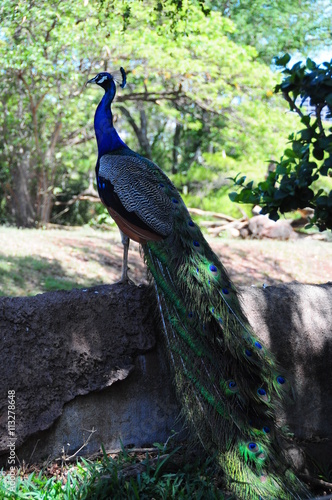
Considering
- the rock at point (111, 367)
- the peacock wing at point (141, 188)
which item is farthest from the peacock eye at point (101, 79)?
the rock at point (111, 367)

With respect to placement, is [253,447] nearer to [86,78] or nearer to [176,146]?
[86,78]

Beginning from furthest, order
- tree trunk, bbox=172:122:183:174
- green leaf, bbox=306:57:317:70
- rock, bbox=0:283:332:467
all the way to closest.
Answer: tree trunk, bbox=172:122:183:174
green leaf, bbox=306:57:317:70
rock, bbox=0:283:332:467

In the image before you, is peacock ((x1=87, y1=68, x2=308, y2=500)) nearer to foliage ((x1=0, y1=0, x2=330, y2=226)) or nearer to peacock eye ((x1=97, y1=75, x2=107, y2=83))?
peacock eye ((x1=97, y1=75, x2=107, y2=83))

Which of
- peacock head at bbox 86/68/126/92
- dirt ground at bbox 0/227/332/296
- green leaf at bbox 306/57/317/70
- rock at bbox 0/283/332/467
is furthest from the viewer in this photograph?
dirt ground at bbox 0/227/332/296

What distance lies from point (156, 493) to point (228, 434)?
1.50ft

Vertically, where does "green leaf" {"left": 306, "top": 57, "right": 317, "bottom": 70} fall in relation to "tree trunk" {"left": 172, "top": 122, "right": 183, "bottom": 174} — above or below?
above

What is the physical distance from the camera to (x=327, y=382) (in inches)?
133

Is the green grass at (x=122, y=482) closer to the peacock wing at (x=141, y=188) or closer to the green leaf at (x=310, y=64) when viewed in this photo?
the peacock wing at (x=141, y=188)

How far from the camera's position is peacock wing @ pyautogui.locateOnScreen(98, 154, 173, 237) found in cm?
337

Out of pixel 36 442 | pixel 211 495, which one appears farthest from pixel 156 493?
pixel 36 442

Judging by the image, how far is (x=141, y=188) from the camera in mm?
3521

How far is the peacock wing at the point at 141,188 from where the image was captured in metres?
3.37

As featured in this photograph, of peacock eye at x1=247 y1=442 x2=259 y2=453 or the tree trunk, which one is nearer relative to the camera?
peacock eye at x1=247 y1=442 x2=259 y2=453

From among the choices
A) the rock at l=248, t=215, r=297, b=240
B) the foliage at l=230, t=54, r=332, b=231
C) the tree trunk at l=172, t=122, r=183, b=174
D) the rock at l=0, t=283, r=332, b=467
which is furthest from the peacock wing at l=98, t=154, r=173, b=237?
the tree trunk at l=172, t=122, r=183, b=174
